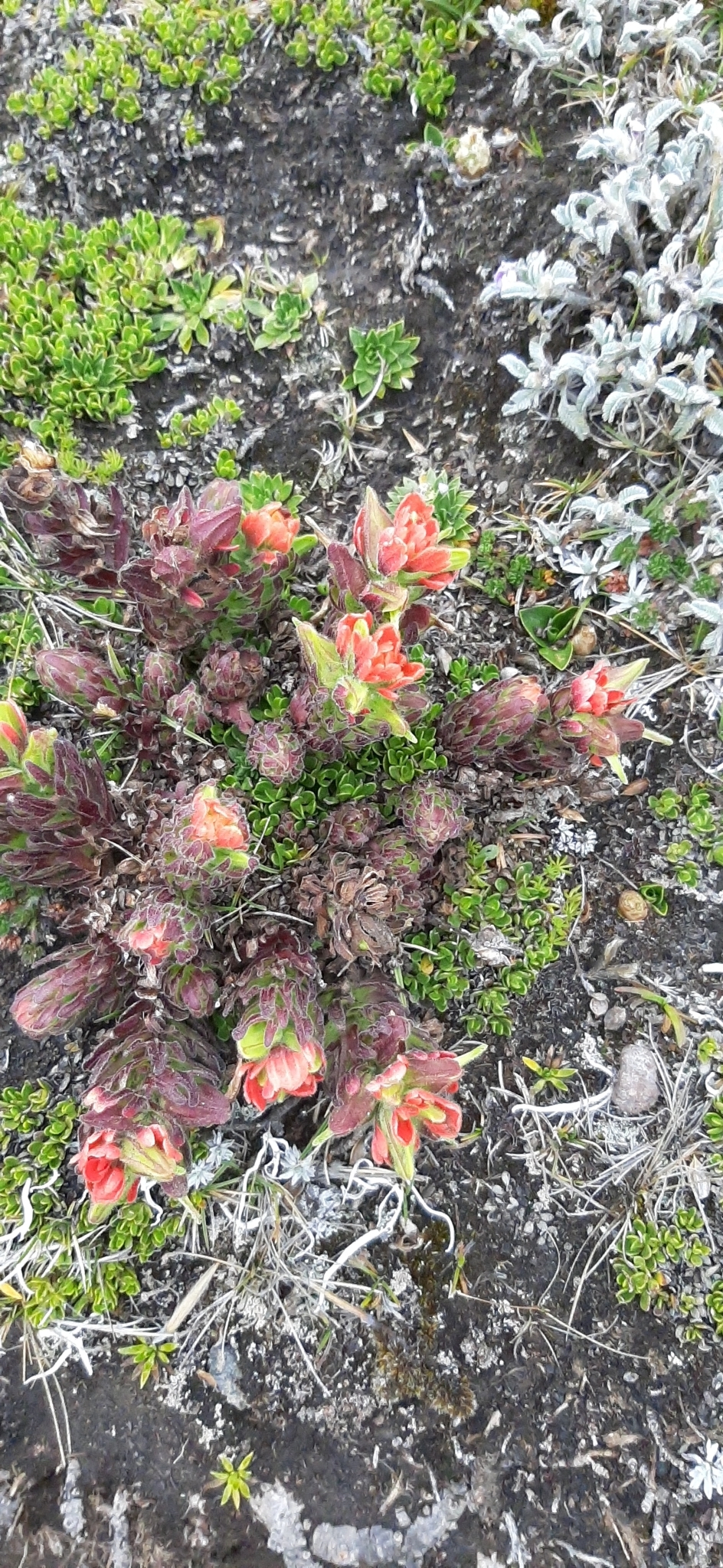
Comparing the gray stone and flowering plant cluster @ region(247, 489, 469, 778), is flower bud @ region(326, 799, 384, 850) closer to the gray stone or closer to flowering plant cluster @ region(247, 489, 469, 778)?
flowering plant cluster @ region(247, 489, 469, 778)

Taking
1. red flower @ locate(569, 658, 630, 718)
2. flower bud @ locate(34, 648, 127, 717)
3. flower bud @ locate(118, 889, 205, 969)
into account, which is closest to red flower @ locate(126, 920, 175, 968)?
flower bud @ locate(118, 889, 205, 969)

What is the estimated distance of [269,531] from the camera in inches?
97.6

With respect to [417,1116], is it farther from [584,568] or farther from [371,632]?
[584,568]

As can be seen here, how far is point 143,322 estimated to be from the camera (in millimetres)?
3086

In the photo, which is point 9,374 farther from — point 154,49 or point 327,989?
point 327,989

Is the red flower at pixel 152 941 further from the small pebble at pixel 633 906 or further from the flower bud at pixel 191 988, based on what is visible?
the small pebble at pixel 633 906

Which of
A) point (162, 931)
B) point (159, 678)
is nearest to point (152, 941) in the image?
point (162, 931)

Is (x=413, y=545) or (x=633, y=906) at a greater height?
(x=413, y=545)

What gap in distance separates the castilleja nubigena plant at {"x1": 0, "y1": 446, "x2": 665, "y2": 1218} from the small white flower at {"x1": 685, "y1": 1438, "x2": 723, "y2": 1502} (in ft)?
3.96

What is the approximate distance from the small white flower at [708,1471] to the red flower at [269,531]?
2882mm

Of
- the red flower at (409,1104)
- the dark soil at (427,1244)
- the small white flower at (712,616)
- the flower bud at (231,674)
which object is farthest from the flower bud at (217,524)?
the small white flower at (712,616)

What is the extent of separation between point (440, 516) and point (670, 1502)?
3067 millimetres

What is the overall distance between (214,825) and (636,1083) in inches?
69.4

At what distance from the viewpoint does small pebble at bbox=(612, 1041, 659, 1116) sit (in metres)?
2.96
